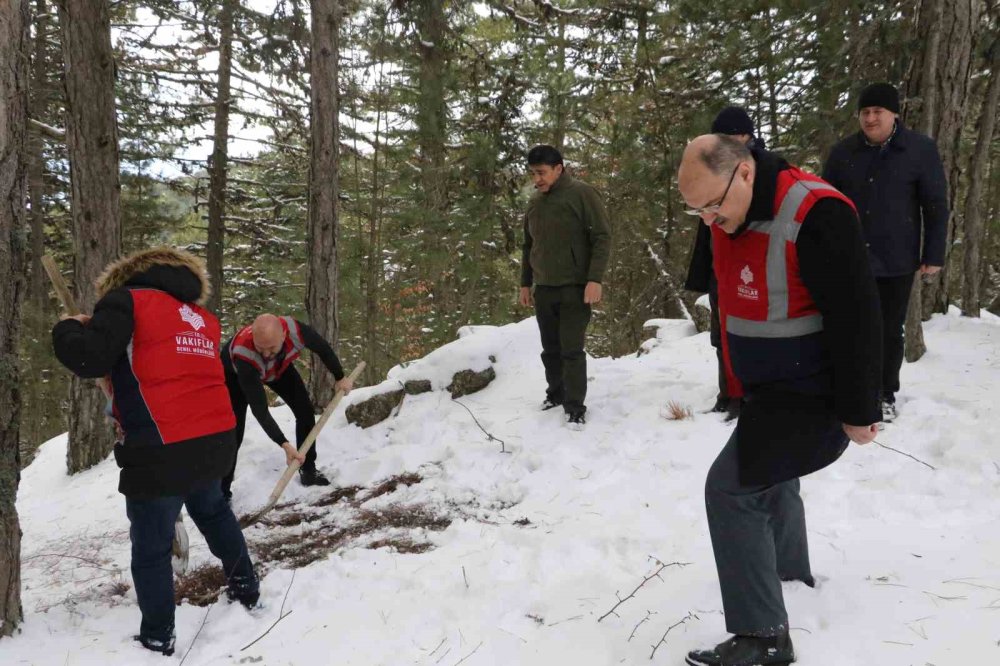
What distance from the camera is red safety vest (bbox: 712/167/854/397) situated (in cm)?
190

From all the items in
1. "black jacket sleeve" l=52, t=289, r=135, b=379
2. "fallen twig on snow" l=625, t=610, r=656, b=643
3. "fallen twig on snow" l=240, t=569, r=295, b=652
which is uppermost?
"black jacket sleeve" l=52, t=289, r=135, b=379

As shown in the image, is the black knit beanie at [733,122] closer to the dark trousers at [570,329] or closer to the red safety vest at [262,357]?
the dark trousers at [570,329]

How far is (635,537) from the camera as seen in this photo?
3.37m

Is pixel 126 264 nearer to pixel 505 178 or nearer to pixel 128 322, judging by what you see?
pixel 128 322

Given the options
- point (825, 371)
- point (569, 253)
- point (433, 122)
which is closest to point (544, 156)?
point (569, 253)

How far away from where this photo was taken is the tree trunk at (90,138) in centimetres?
586

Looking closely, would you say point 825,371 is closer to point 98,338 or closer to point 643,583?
point 643,583

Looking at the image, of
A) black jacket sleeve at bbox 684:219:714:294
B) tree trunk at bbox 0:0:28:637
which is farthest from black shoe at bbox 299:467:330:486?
black jacket sleeve at bbox 684:219:714:294

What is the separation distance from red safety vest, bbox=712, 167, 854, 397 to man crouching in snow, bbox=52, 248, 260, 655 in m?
2.24

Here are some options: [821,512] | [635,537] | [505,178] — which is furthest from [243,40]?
[821,512]

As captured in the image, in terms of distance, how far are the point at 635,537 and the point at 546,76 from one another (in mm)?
9178

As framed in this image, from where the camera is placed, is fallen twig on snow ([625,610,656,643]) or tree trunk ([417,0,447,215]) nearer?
fallen twig on snow ([625,610,656,643])

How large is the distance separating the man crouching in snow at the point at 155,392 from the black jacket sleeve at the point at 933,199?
431 centimetres

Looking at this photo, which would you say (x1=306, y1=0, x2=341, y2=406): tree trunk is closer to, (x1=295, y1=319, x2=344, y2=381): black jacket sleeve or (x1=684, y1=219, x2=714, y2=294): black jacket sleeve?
(x1=295, y1=319, x2=344, y2=381): black jacket sleeve
